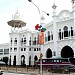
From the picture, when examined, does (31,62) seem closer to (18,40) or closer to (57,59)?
(18,40)

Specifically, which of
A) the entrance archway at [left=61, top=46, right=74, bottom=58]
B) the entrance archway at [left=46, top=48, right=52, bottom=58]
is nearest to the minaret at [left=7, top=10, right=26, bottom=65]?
the entrance archway at [left=46, top=48, right=52, bottom=58]

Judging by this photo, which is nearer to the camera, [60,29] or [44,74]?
[44,74]

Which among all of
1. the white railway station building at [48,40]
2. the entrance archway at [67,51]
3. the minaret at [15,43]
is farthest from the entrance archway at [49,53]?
the minaret at [15,43]

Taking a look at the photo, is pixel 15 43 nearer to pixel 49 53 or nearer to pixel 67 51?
pixel 49 53

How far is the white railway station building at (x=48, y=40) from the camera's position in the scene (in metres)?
44.5

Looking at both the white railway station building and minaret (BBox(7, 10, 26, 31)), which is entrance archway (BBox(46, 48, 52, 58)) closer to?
the white railway station building

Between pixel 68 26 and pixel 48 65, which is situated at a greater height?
pixel 68 26

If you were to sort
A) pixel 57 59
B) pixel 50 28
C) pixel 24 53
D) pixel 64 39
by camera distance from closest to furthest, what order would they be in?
pixel 57 59
pixel 64 39
pixel 50 28
pixel 24 53

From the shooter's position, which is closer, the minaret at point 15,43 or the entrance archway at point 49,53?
the entrance archway at point 49,53

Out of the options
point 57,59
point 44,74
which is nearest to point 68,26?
point 57,59

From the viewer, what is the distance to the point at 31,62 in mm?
60688

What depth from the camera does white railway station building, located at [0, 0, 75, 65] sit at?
146 feet

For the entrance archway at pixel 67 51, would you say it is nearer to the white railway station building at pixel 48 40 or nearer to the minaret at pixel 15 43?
the white railway station building at pixel 48 40

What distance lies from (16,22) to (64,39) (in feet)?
79.2
